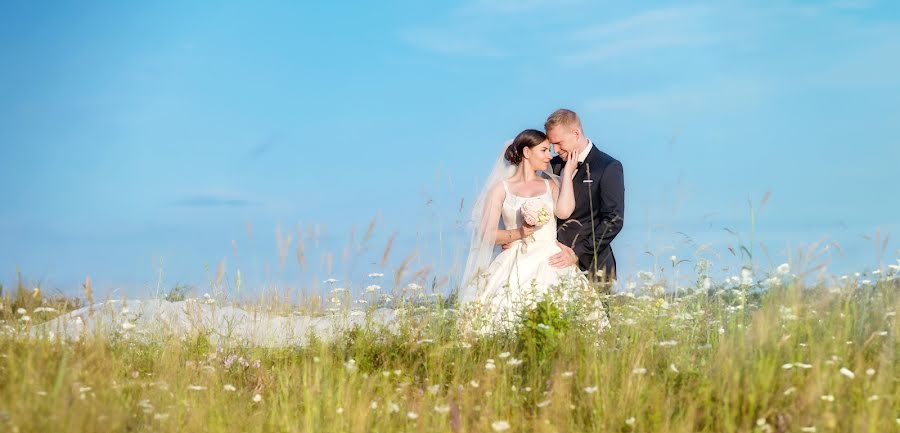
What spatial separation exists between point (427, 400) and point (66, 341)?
2808 millimetres

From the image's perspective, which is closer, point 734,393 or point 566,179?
point 734,393

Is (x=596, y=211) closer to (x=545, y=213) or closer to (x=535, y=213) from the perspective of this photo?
(x=545, y=213)

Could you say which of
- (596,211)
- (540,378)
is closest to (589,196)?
(596,211)

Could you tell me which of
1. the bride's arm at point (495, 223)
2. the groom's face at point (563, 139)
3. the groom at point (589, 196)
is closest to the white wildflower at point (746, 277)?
the groom at point (589, 196)

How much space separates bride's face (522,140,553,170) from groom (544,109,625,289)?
0.41 ft

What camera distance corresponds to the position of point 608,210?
9406 mm

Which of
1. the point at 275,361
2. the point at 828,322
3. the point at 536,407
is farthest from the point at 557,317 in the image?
the point at 275,361

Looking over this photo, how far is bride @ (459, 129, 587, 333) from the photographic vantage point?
29.9 feet

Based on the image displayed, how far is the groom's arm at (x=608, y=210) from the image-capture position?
9.41m

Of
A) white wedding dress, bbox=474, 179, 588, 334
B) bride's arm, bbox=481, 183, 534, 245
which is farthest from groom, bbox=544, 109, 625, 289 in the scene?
bride's arm, bbox=481, 183, 534, 245

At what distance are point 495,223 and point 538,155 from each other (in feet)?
2.78

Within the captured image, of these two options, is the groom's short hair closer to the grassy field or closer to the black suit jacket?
the black suit jacket

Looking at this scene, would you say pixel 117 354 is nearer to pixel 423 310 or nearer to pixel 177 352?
pixel 177 352

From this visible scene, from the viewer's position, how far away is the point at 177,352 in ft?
24.3
